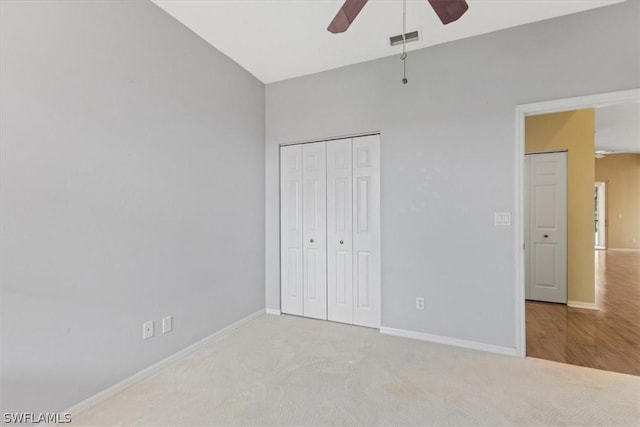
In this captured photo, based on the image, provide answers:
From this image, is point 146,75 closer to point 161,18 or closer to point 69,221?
point 161,18

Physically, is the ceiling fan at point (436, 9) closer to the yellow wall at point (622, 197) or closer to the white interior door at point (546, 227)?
the white interior door at point (546, 227)

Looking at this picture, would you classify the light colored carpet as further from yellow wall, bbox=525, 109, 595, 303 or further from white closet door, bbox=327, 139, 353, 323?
yellow wall, bbox=525, 109, 595, 303

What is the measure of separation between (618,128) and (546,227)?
3.55 m

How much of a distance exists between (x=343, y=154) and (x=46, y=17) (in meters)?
2.52

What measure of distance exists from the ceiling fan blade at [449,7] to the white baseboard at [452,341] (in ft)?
8.58

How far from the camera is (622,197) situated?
28.6 feet

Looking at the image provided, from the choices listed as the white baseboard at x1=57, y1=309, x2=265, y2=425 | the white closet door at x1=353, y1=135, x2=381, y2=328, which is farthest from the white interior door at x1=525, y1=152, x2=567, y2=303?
the white baseboard at x1=57, y1=309, x2=265, y2=425

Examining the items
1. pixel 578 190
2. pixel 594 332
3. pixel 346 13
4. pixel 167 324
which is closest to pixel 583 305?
pixel 594 332

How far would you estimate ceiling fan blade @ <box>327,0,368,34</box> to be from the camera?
1430 millimetres

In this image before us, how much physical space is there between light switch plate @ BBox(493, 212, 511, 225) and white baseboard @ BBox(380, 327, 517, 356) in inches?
43.3

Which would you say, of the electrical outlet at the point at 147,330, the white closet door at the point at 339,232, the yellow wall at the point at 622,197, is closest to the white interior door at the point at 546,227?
the white closet door at the point at 339,232

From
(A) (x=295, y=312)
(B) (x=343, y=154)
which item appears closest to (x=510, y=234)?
(B) (x=343, y=154)

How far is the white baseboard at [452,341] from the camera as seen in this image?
8.45ft

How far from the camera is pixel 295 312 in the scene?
3.57 m
